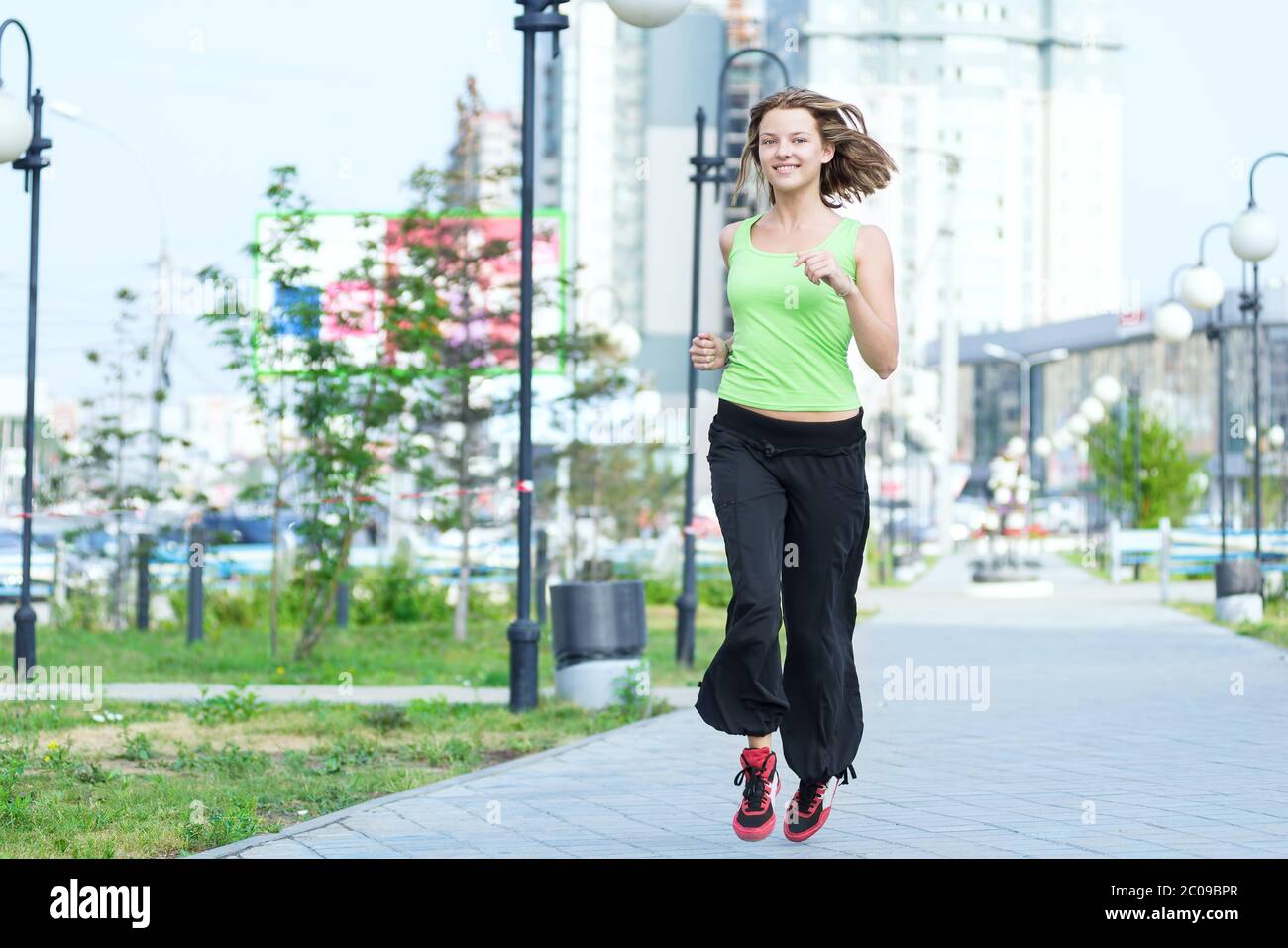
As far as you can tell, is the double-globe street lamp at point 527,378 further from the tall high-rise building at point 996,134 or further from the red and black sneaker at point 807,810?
the tall high-rise building at point 996,134

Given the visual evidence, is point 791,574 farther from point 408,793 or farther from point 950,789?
point 408,793

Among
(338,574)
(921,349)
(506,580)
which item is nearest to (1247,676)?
(338,574)

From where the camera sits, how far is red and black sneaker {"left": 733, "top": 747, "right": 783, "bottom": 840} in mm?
5395

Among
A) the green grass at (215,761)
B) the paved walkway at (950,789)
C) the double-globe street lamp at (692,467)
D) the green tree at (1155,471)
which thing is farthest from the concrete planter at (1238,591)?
the green tree at (1155,471)

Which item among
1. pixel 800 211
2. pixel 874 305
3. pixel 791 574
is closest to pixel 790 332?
pixel 874 305

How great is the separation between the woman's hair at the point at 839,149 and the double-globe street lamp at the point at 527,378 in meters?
4.50

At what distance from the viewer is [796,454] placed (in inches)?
207

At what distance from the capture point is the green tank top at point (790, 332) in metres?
5.20

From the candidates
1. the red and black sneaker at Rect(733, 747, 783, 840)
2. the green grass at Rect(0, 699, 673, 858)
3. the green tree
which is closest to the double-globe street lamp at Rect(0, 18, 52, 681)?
the green grass at Rect(0, 699, 673, 858)

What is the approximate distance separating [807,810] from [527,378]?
504 centimetres

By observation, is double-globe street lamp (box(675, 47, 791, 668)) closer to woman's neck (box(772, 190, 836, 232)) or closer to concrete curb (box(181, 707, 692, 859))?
concrete curb (box(181, 707, 692, 859))

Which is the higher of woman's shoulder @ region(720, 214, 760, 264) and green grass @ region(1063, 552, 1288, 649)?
woman's shoulder @ region(720, 214, 760, 264)

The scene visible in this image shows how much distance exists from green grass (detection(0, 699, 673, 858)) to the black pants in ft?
5.16
